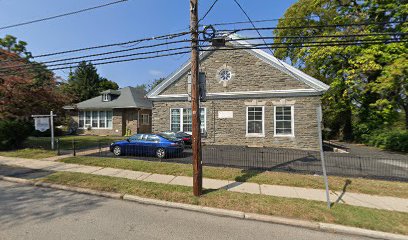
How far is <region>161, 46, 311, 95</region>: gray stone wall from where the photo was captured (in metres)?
15.4

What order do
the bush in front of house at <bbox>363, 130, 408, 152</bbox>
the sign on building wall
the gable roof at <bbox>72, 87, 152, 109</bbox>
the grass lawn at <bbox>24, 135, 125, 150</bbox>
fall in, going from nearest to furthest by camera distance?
the bush in front of house at <bbox>363, 130, 408, 152</bbox>, the grass lawn at <bbox>24, 135, 125, 150</bbox>, the sign on building wall, the gable roof at <bbox>72, 87, 152, 109</bbox>

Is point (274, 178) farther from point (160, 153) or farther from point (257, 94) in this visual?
point (257, 94)

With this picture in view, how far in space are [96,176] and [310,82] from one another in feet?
46.4

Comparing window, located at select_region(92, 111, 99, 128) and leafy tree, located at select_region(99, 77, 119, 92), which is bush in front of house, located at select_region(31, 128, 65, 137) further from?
leafy tree, located at select_region(99, 77, 119, 92)

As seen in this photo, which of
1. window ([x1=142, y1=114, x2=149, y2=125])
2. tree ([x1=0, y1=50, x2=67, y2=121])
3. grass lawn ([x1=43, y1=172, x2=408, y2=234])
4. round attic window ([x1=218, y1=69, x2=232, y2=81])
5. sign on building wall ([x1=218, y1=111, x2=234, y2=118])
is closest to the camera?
grass lawn ([x1=43, y1=172, x2=408, y2=234])

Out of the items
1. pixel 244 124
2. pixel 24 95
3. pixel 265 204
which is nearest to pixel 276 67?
pixel 244 124

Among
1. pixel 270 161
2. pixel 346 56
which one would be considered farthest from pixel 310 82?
pixel 346 56

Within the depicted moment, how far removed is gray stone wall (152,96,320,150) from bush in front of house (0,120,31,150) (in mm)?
9276

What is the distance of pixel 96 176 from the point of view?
26.2ft

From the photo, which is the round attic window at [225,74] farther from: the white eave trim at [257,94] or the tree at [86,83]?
the tree at [86,83]

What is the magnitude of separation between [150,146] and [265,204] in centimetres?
773

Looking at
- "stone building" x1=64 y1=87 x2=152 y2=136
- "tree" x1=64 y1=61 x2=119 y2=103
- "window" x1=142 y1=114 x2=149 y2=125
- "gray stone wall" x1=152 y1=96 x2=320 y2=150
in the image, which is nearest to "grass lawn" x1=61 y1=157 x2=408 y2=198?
"gray stone wall" x1=152 y1=96 x2=320 y2=150

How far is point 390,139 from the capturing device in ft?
49.6

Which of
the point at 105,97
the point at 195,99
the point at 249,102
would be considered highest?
the point at 105,97
